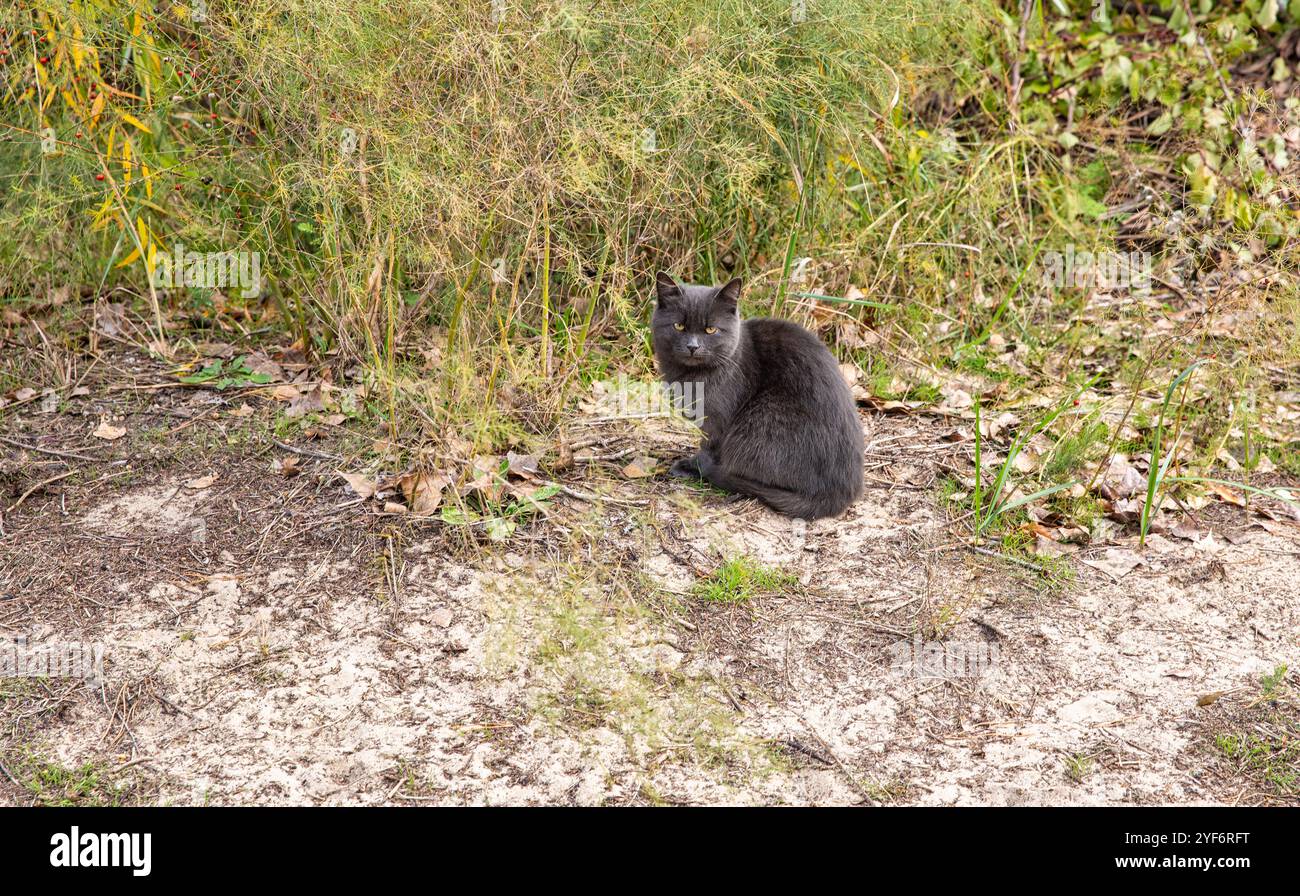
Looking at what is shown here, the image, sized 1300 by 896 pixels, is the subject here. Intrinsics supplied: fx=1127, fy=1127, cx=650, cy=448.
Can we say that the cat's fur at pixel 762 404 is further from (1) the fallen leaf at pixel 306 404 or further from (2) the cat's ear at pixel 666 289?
(1) the fallen leaf at pixel 306 404

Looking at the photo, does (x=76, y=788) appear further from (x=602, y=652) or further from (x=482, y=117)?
(x=482, y=117)

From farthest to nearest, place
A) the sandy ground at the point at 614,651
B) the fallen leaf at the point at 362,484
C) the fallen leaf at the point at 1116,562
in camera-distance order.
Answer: the fallen leaf at the point at 362,484 → the fallen leaf at the point at 1116,562 → the sandy ground at the point at 614,651

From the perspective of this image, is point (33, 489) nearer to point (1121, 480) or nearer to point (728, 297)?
point (728, 297)

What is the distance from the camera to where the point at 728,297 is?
11.9 feet

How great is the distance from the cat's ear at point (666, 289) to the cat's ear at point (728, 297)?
13cm

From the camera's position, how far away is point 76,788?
8.37ft

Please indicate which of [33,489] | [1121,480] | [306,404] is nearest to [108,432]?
[33,489]

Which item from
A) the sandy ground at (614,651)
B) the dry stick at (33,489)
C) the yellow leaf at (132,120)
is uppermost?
the yellow leaf at (132,120)

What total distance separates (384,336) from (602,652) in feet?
4.45

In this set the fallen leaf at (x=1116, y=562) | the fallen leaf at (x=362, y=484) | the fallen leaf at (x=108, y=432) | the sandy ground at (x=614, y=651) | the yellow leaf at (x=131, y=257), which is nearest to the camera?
the sandy ground at (x=614, y=651)

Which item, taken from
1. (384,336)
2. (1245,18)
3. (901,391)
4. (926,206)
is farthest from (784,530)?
(1245,18)

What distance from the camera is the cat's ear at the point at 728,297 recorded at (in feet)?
11.8

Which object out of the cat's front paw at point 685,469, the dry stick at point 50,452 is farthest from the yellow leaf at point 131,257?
the cat's front paw at point 685,469

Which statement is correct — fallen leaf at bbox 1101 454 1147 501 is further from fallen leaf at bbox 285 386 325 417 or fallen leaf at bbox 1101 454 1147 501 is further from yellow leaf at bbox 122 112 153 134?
yellow leaf at bbox 122 112 153 134
